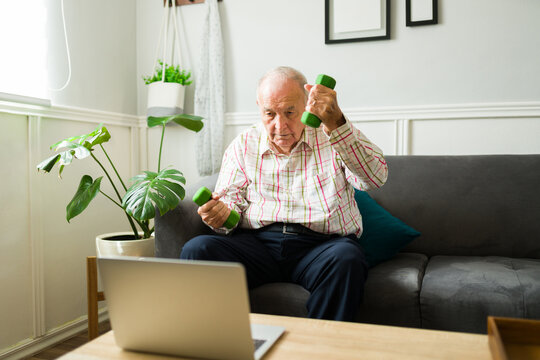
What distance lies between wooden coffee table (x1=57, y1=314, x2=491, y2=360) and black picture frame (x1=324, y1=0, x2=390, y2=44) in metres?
1.78

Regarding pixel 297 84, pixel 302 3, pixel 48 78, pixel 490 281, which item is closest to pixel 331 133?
pixel 297 84

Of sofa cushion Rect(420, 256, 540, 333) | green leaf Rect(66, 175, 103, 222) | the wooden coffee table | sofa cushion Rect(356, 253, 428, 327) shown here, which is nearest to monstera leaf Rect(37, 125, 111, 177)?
green leaf Rect(66, 175, 103, 222)

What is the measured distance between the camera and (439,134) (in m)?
2.25

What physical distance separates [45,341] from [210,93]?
1.50m

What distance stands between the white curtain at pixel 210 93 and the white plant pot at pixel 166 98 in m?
0.12

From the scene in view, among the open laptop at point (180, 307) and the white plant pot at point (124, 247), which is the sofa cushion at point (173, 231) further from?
the open laptop at point (180, 307)

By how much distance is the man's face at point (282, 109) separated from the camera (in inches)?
65.2

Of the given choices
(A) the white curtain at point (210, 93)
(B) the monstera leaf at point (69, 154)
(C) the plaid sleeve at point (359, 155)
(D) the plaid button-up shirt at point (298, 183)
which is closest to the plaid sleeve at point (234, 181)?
(D) the plaid button-up shirt at point (298, 183)

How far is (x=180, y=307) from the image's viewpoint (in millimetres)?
737

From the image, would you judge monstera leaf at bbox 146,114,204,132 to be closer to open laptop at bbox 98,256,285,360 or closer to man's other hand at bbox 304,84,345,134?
man's other hand at bbox 304,84,345,134

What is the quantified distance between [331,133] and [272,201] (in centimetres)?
42

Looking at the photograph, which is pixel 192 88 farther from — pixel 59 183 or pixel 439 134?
pixel 439 134

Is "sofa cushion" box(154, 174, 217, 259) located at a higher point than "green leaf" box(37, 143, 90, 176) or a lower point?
lower

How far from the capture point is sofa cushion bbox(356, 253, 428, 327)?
1439 mm
